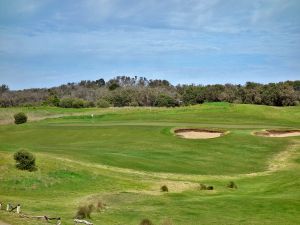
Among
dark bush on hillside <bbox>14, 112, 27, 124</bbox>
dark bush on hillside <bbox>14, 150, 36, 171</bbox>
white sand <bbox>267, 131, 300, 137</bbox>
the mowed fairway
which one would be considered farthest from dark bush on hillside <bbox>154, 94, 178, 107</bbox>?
dark bush on hillside <bbox>14, 150, 36, 171</bbox>

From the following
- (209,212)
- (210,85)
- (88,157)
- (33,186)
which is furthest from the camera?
(210,85)

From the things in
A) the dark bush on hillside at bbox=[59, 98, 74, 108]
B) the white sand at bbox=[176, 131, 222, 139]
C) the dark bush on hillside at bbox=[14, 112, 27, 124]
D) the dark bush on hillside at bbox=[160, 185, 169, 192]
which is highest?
the dark bush on hillside at bbox=[59, 98, 74, 108]

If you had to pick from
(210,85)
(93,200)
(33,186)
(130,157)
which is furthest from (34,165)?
(210,85)

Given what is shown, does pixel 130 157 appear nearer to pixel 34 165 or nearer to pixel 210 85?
pixel 34 165

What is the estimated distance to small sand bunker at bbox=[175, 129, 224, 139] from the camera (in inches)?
2849

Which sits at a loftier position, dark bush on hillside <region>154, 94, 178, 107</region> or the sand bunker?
dark bush on hillside <region>154, 94, 178, 107</region>

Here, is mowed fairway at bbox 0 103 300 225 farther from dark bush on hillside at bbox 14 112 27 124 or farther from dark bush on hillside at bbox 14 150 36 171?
dark bush on hillside at bbox 14 112 27 124

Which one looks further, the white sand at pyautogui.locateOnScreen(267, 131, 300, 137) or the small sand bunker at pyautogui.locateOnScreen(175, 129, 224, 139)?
the white sand at pyautogui.locateOnScreen(267, 131, 300, 137)

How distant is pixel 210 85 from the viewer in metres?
185

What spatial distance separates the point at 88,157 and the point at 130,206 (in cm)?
2010

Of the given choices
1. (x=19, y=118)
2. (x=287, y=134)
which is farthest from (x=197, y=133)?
(x=19, y=118)

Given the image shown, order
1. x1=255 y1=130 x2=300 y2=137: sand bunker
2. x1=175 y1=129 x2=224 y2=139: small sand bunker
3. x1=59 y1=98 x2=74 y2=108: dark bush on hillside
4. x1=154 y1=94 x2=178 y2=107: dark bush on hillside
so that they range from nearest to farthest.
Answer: x1=175 y1=129 x2=224 y2=139: small sand bunker
x1=255 y1=130 x2=300 y2=137: sand bunker
x1=59 y1=98 x2=74 y2=108: dark bush on hillside
x1=154 y1=94 x2=178 y2=107: dark bush on hillside

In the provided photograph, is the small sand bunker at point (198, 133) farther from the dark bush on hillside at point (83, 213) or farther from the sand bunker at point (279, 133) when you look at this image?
the dark bush on hillside at point (83, 213)

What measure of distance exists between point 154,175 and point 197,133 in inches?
1134
